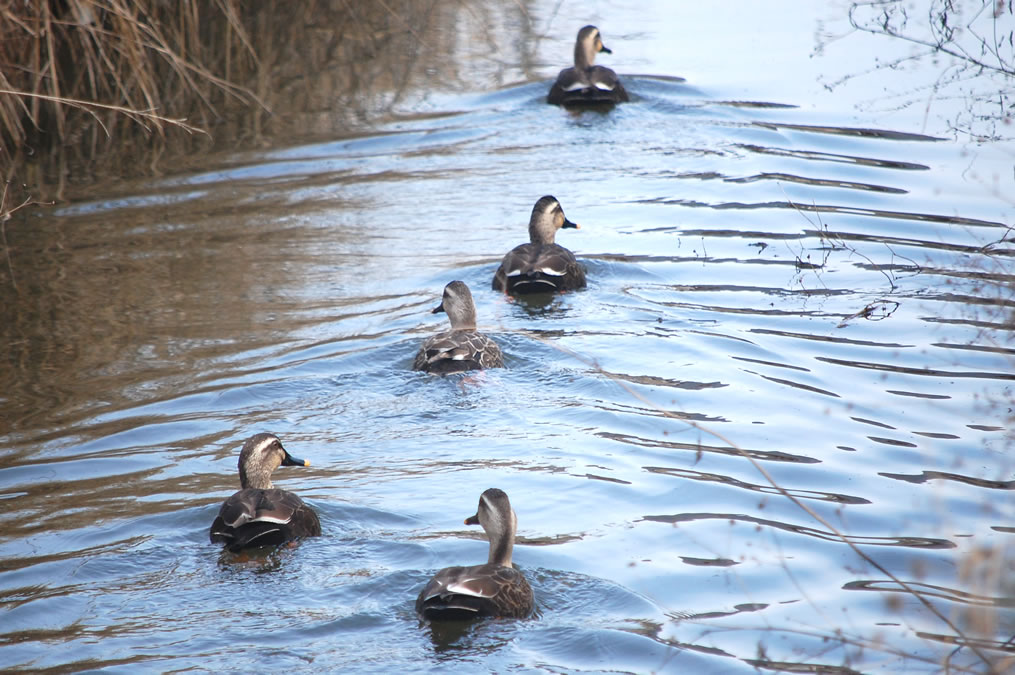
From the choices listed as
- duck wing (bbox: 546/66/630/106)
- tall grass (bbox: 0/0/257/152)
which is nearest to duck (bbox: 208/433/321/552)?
tall grass (bbox: 0/0/257/152)

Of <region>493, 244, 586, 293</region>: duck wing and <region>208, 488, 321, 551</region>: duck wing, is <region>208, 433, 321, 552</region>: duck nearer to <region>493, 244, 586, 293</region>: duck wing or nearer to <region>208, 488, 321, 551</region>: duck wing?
<region>208, 488, 321, 551</region>: duck wing

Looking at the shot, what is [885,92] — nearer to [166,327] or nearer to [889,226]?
[889,226]

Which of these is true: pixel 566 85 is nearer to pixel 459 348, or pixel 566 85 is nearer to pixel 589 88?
pixel 589 88

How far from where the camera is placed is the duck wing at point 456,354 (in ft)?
33.7

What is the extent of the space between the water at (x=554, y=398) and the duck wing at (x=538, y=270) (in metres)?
0.27

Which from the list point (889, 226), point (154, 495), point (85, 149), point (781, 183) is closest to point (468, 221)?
point (781, 183)

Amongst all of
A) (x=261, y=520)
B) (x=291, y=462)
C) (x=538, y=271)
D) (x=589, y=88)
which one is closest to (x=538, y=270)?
(x=538, y=271)

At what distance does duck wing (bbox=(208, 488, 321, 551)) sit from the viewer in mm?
7414

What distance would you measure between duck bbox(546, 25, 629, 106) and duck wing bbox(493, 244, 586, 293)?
5686 mm

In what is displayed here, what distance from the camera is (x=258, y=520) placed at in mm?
7398

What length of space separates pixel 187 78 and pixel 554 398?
6093 millimetres

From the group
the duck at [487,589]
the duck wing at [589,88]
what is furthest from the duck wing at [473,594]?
the duck wing at [589,88]

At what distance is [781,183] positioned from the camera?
14648mm

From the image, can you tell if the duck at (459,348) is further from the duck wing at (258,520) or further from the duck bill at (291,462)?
the duck wing at (258,520)
